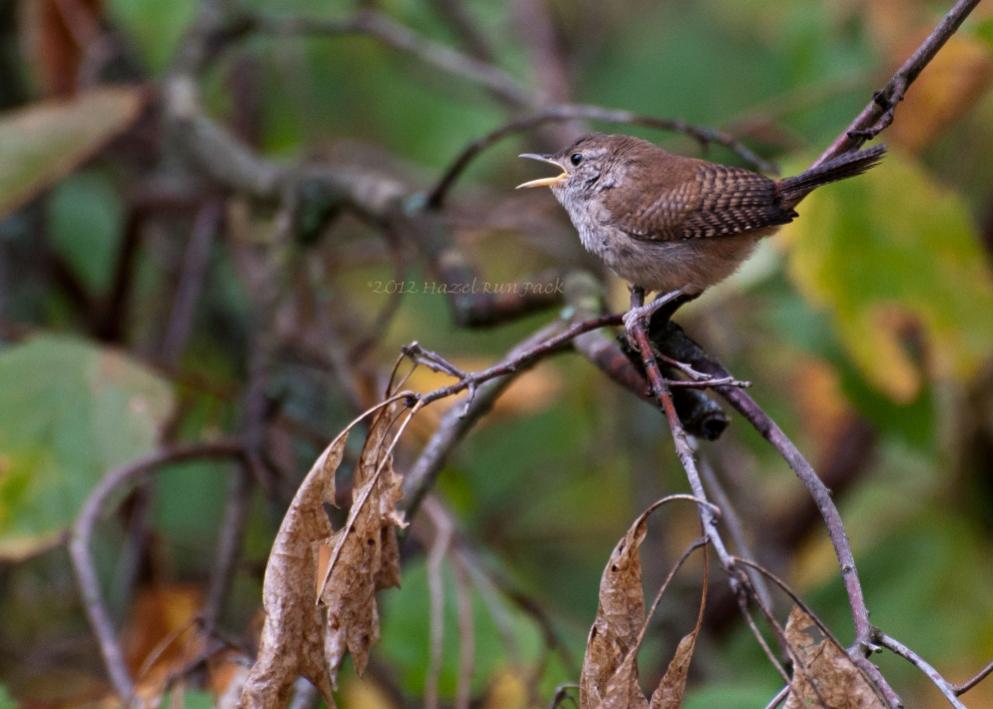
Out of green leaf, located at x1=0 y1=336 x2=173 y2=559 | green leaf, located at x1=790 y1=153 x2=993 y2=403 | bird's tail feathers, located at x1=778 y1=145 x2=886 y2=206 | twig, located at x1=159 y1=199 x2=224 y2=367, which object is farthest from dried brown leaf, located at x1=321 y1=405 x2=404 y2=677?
twig, located at x1=159 y1=199 x2=224 y2=367

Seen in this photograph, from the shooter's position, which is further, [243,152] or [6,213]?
[243,152]

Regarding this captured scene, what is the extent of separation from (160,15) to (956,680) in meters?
4.05

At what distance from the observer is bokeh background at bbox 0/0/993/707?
3256 mm

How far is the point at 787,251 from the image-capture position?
3.39 meters

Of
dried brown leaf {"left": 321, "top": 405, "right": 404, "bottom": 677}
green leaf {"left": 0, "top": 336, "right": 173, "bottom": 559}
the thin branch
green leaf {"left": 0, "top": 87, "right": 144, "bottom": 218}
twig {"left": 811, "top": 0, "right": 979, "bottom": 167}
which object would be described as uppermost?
twig {"left": 811, "top": 0, "right": 979, "bottom": 167}

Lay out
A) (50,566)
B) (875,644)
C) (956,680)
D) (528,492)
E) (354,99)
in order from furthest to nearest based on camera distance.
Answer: (354,99), (528,492), (956,680), (50,566), (875,644)

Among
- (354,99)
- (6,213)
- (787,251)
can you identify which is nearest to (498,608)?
(787,251)

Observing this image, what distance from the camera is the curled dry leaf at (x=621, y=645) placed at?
1597 mm

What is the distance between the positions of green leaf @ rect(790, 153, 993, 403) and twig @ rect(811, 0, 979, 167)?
1423 mm

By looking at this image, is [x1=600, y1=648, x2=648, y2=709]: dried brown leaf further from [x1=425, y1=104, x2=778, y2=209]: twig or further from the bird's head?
the bird's head

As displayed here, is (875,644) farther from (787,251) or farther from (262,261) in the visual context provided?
(262,261)

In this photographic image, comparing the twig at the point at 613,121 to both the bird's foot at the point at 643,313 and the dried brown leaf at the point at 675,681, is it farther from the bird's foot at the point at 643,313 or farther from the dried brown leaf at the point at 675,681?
the dried brown leaf at the point at 675,681

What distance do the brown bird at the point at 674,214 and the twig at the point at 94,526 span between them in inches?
45.6

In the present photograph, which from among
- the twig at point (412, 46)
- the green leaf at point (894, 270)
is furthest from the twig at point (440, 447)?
the twig at point (412, 46)
